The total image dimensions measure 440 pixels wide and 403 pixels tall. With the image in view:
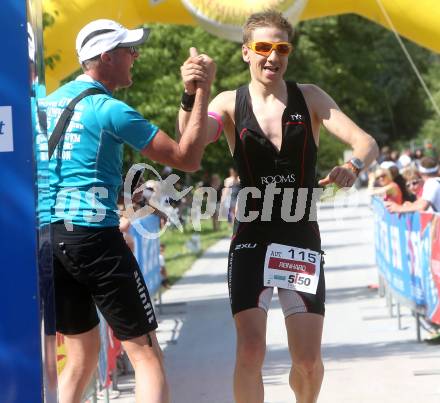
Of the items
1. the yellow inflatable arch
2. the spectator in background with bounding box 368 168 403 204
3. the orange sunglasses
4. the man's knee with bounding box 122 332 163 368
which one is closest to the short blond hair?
the orange sunglasses

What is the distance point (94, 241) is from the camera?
4.76 metres

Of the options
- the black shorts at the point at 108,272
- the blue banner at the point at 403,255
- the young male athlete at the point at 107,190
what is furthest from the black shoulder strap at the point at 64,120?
the blue banner at the point at 403,255

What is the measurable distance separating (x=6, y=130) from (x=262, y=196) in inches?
71.1

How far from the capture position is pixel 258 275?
18.5 ft

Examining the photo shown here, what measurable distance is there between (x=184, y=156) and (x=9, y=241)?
889 mm

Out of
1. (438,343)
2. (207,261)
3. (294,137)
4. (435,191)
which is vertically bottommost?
(207,261)

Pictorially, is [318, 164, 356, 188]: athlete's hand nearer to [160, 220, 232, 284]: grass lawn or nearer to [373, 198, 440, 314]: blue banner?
[373, 198, 440, 314]: blue banner

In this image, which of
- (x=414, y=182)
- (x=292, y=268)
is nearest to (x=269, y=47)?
(x=292, y=268)

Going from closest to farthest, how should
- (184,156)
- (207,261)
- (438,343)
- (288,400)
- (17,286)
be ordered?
(17,286)
(184,156)
(288,400)
(438,343)
(207,261)

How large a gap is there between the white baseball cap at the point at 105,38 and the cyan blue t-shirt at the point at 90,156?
176 millimetres

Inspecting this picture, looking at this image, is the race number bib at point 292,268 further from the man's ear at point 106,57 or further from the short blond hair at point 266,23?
the man's ear at point 106,57

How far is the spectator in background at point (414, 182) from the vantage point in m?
13.2

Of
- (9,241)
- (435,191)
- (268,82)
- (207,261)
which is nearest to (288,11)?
(435,191)

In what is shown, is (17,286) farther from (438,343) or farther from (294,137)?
(438,343)
